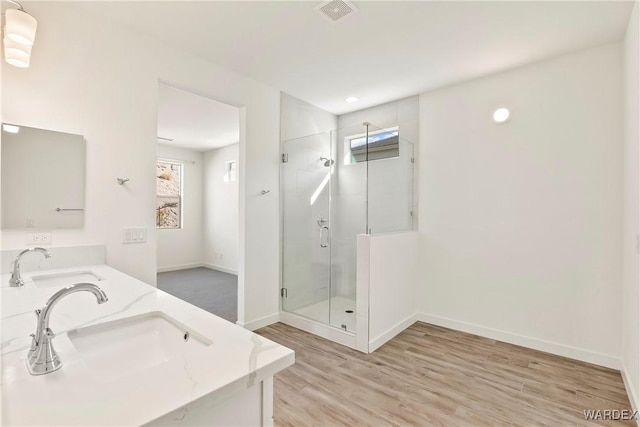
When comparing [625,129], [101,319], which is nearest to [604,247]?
[625,129]

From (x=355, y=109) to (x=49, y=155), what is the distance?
124 inches

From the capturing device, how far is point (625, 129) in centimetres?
229

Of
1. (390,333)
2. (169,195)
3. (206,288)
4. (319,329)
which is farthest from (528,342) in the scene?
(169,195)

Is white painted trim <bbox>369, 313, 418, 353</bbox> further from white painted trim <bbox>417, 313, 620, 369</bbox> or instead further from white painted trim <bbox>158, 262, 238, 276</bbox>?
white painted trim <bbox>158, 262, 238, 276</bbox>

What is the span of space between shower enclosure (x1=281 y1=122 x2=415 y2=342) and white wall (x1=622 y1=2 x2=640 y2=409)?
68.6 inches

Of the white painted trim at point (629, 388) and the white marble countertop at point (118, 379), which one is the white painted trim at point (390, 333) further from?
the white marble countertop at point (118, 379)

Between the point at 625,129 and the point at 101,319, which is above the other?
the point at 625,129

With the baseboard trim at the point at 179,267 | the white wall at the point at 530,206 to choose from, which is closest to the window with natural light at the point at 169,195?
the baseboard trim at the point at 179,267

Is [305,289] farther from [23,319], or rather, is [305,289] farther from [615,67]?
[615,67]

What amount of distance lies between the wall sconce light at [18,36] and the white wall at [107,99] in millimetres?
194

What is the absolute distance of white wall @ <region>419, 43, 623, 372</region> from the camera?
96.7 inches

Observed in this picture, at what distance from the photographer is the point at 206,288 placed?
4.95 m

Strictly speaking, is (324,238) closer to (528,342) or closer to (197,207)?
(528,342)

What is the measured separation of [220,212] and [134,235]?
13.5 feet
